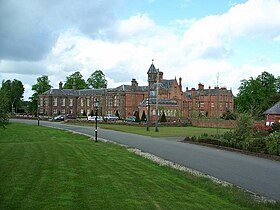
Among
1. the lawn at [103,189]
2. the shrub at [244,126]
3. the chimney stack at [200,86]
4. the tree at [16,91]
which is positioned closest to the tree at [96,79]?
the tree at [16,91]

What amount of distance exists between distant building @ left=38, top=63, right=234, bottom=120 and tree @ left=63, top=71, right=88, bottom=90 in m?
14.0

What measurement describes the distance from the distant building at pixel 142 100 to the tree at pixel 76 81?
14020mm

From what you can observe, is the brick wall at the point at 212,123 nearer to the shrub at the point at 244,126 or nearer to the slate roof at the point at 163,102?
the slate roof at the point at 163,102

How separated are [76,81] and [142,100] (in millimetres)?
39544

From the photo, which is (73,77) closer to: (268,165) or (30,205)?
(268,165)

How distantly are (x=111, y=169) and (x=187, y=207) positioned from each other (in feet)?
19.9

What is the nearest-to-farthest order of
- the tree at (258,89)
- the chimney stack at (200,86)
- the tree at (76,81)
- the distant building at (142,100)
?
1. the distant building at (142,100)
2. the tree at (258,89)
3. the chimney stack at (200,86)
4. the tree at (76,81)

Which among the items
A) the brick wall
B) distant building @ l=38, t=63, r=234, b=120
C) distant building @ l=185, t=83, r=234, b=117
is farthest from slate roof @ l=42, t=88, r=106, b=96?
the brick wall

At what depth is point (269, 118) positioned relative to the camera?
5722 centimetres

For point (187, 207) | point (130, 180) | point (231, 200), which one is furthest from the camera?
point (130, 180)

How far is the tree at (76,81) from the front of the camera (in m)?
131

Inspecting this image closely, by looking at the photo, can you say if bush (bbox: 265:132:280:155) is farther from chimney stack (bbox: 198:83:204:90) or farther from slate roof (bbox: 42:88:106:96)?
chimney stack (bbox: 198:83:204:90)

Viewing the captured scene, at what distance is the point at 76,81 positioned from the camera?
433ft

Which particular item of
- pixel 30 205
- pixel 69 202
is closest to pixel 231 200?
pixel 69 202
